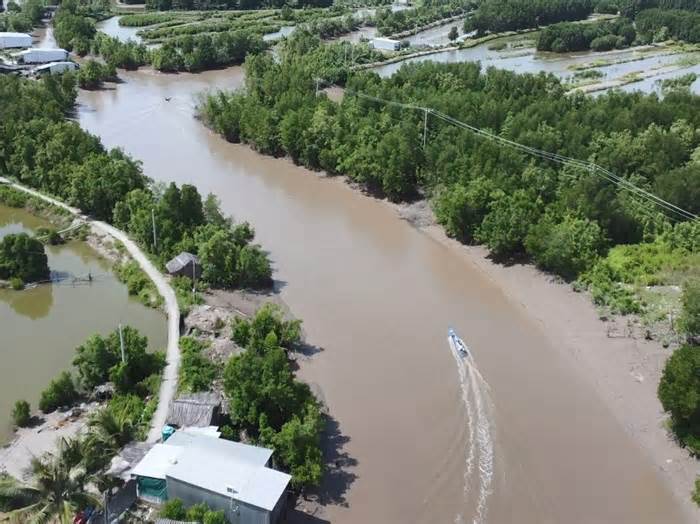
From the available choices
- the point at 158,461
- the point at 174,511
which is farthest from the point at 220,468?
the point at 158,461

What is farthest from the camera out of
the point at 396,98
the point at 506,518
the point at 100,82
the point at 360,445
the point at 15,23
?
the point at 15,23

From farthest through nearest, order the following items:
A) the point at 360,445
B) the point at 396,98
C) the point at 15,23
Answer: the point at 15,23, the point at 396,98, the point at 360,445

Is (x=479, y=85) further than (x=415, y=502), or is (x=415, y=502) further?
(x=479, y=85)

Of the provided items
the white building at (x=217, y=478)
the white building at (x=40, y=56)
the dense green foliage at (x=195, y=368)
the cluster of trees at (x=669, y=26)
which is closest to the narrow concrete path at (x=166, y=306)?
the dense green foliage at (x=195, y=368)

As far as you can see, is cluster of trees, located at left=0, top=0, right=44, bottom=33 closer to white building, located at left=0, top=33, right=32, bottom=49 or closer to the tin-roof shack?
white building, located at left=0, top=33, right=32, bottom=49

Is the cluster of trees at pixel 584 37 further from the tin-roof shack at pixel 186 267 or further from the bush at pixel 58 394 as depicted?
the bush at pixel 58 394

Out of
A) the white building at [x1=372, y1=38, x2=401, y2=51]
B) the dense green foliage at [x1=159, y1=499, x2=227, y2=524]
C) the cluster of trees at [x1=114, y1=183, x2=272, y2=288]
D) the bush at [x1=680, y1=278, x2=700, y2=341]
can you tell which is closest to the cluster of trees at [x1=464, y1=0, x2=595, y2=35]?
the white building at [x1=372, y1=38, x2=401, y2=51]

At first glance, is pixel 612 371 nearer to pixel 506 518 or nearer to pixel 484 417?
pixel 484 417

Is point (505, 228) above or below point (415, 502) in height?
above

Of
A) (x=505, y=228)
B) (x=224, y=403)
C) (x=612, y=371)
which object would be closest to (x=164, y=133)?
(x=505, y=228)
